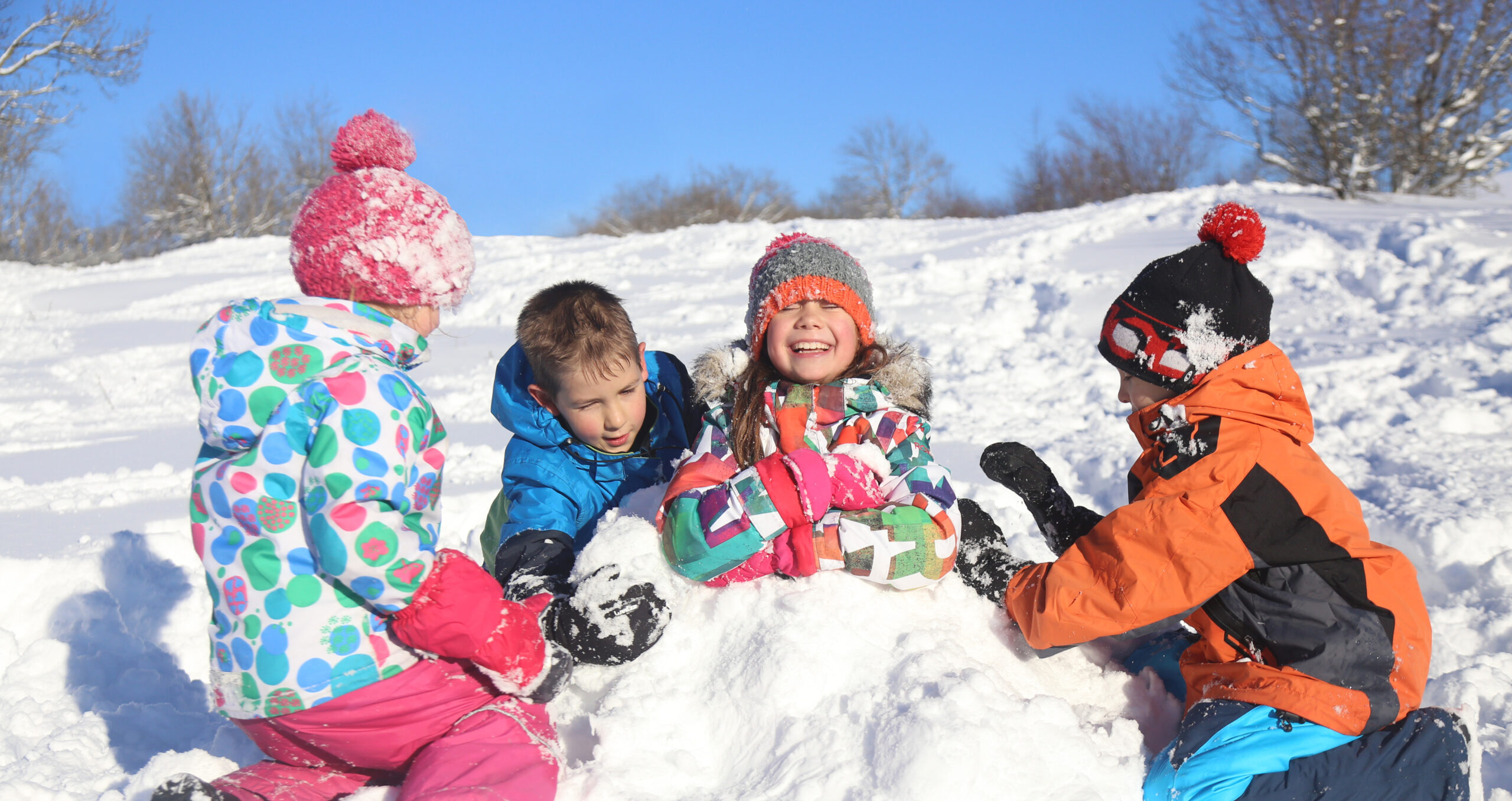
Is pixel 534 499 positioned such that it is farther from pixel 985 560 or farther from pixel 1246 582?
pixel 1246 582

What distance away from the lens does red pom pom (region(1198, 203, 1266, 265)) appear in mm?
2124

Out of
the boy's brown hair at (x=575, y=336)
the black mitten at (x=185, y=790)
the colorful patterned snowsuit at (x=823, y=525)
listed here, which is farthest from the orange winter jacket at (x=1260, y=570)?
the black mitten at (x=185, y=790)

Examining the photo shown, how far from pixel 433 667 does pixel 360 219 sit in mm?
964

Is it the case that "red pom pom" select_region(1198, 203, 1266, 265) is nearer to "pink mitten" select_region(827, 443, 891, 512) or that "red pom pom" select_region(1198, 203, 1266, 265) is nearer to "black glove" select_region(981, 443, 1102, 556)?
"black glove" select_region(981, 443, 1102, 556)

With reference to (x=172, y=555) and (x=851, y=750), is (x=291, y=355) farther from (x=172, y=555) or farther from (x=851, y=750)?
(x=172, y=555)

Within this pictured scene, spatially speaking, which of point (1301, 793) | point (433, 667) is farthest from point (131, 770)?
point (1301, 793)

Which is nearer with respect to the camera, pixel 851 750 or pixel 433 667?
pixel 851 750

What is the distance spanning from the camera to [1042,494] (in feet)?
8.38

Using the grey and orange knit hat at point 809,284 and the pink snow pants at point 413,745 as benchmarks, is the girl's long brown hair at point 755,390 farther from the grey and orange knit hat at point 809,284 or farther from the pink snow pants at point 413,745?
the pink snow pants at point 413,745

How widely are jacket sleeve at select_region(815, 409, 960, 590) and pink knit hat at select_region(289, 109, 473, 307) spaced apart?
106cm

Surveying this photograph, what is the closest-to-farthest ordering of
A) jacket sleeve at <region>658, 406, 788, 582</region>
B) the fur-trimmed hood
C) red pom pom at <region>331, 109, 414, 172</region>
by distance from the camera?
red pom pom at <region>331, 109, 414, 172</region> → jacket sleeve at <region>658, 406, 788, 582</region> → the fur-trimmed hood

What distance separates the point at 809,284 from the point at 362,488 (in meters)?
1.33

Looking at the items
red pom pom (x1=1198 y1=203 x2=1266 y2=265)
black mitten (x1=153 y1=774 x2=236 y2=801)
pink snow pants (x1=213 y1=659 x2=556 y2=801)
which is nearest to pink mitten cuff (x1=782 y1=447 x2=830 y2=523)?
pink snow pants (x1=213 y1=659 x2=556 y2=801)

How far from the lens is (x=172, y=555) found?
11.4 ft
